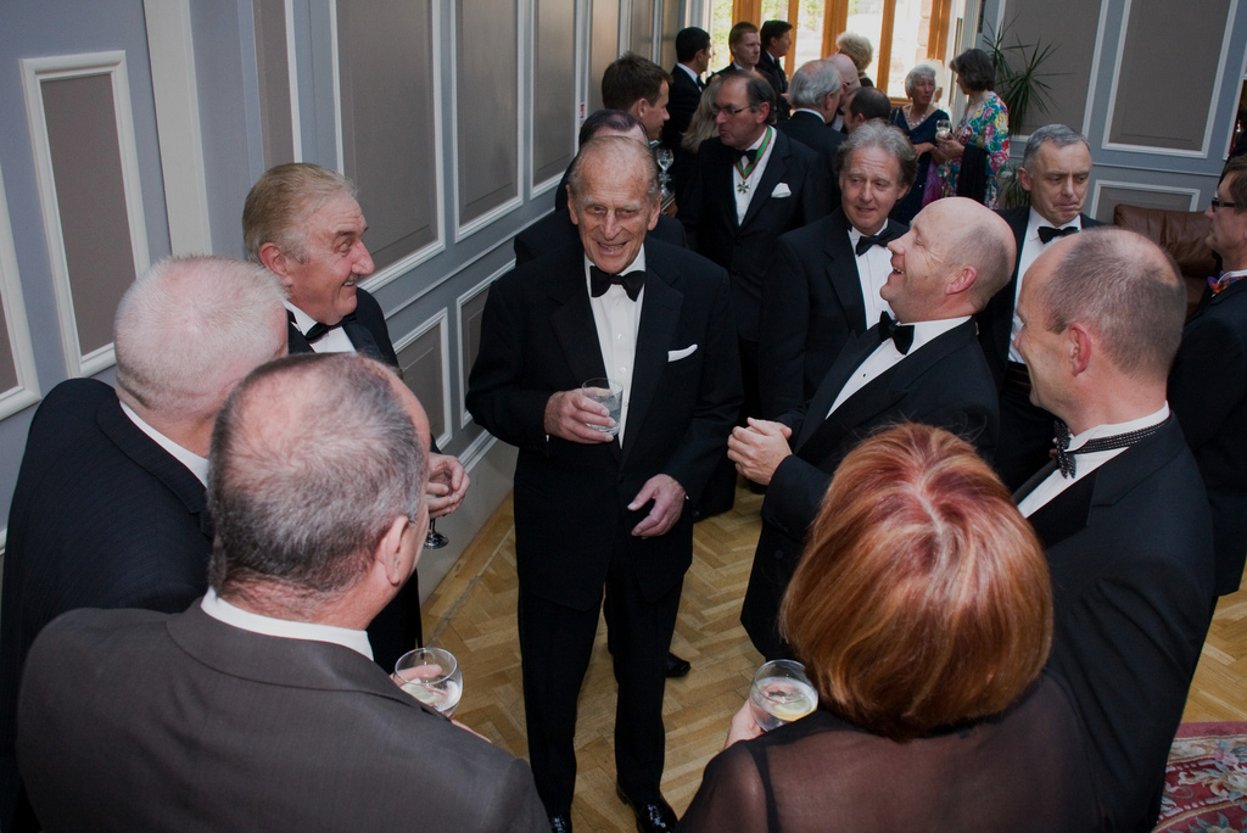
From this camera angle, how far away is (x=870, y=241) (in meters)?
3.46

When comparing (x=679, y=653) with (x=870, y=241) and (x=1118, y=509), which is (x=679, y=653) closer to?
(x=870, y=241)

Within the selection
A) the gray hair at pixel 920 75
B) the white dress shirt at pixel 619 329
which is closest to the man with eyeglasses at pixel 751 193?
the white dress shirt at pixel 619 329

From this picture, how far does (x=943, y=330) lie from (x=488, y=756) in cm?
162

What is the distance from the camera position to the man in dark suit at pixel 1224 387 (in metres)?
2.71

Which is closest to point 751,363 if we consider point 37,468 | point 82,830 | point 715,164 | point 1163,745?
point 715,164

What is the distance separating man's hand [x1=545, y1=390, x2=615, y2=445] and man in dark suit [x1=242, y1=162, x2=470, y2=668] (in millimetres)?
262

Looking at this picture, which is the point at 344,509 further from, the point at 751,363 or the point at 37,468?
the point at 751,363

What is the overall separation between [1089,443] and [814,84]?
451cm

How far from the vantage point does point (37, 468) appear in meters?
1.62

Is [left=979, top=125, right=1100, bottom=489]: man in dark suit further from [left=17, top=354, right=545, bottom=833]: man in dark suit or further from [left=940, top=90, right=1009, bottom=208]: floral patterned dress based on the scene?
[left=17, top=354, right=545, bottom=833]: man in dark suit

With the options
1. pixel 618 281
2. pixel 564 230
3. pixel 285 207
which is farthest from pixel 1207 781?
pixel 285 207

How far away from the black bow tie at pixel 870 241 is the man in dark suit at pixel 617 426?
1020mm

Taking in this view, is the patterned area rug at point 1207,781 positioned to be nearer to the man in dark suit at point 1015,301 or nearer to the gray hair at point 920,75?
the man in dark suit at point 1015,301

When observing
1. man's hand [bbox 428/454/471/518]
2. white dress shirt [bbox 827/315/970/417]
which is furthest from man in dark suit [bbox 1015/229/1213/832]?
man's hand [bbox 428/454/471/518]
